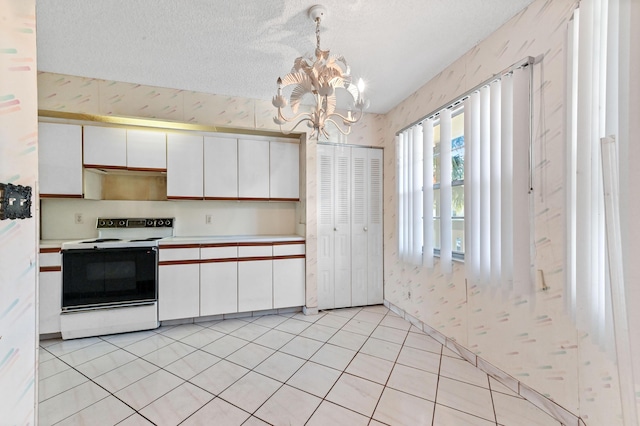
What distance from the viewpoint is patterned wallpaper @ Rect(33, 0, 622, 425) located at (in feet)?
4.95

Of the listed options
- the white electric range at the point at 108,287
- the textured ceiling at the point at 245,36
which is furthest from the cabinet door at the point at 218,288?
the textured ceiling at the point at 245,36

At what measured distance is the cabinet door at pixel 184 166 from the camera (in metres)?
3.01

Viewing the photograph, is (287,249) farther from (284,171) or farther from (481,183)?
(481,183)

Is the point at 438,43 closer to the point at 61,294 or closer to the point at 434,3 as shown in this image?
the point at 434,3

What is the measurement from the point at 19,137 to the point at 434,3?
2.29 meters

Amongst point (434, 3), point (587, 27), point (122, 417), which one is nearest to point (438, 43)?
point (434, 3)

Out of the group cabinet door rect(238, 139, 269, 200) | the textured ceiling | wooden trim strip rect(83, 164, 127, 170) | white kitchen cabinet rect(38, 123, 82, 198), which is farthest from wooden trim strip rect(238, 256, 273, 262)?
the textured ceiling

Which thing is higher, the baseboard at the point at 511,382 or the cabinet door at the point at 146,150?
the cabinet door at the point at 146,150

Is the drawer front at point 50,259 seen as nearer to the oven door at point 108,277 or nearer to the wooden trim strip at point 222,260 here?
the oven door at point 108,277

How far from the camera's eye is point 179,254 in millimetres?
2854

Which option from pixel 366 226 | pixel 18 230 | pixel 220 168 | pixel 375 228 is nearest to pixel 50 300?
pixel 220 168

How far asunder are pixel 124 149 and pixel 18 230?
2.24 metres

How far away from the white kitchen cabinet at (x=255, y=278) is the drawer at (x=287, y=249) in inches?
2.9

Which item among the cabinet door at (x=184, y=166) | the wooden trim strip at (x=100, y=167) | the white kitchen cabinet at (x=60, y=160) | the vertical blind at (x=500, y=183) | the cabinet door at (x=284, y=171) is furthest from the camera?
the cabinet door at (x=284, y=171)
